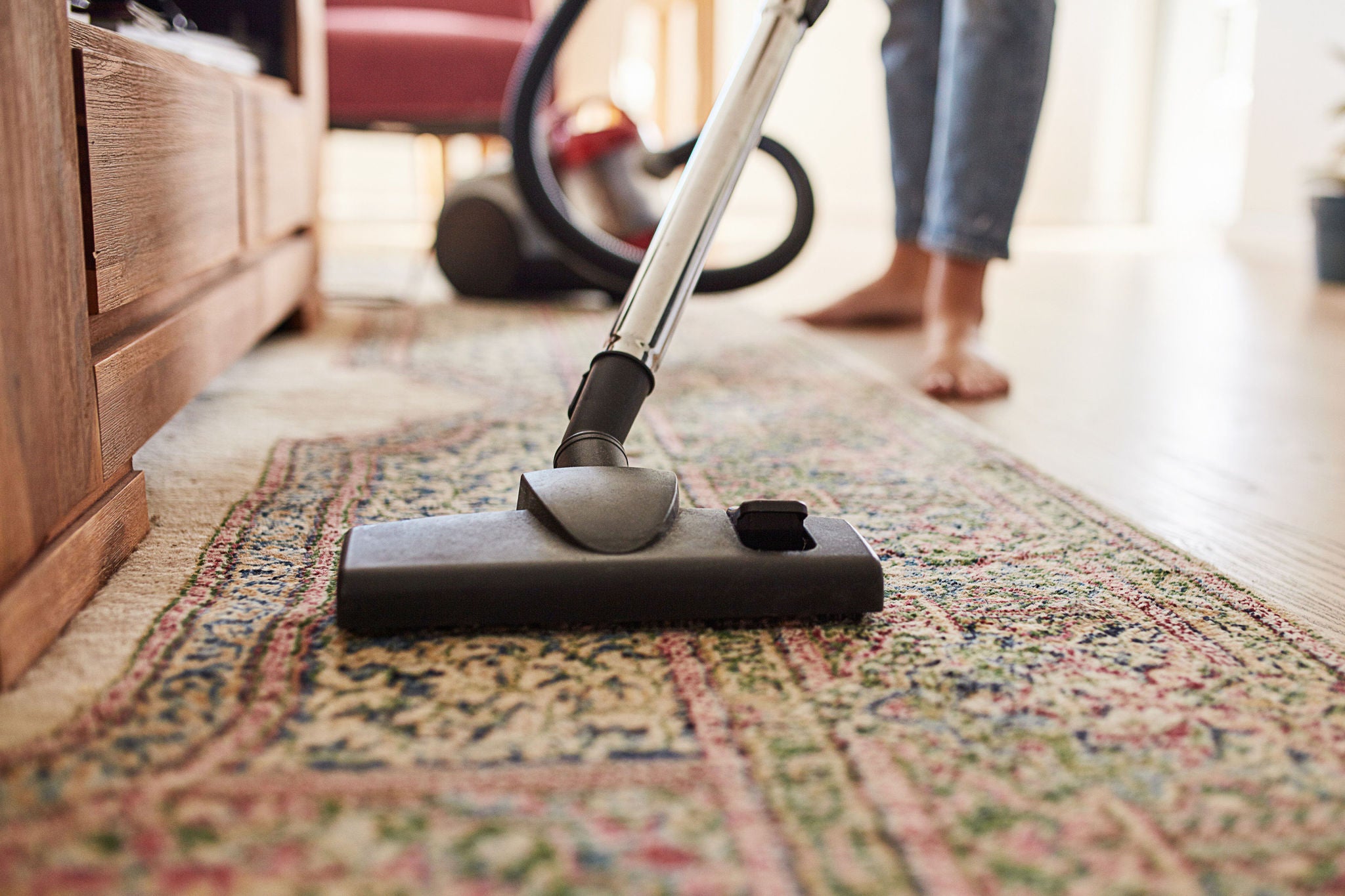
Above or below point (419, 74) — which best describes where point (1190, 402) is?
below

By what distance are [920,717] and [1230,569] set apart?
0.32 metres

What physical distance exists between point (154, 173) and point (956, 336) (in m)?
0.88

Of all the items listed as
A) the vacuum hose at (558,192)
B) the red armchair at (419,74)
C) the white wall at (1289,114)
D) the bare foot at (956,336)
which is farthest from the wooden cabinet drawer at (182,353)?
the white wall at (1289,114)

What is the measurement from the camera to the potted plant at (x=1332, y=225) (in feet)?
7.93

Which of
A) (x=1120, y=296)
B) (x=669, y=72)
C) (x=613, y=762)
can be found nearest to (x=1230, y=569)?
(x=613, y=762)

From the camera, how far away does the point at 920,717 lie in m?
0.49

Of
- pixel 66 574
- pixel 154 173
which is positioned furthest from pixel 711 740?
pixel 154 173

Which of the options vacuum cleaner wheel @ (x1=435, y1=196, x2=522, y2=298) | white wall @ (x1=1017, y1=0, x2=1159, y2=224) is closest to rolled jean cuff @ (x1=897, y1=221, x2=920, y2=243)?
vacuum cleaner wheel @ (x1=435, y1=196, x2=522, y2=298)

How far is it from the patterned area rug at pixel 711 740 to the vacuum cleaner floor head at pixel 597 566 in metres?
0.02

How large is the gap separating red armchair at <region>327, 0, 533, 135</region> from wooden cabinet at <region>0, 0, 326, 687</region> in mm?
1384

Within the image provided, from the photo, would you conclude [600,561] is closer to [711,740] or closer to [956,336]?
[711,740]

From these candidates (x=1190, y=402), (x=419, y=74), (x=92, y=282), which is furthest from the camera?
(x=419, y=74)

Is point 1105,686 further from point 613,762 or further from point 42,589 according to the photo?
point 42,589

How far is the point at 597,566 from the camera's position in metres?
0.55
